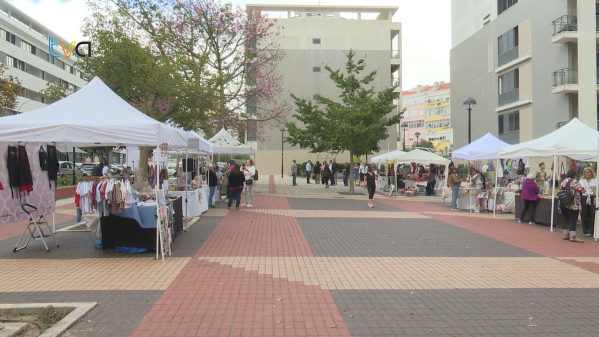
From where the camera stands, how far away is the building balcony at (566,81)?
24828 millimetres

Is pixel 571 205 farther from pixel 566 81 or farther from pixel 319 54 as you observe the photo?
pixel 319 54

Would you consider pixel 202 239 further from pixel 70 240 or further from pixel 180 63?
pixel 180 63

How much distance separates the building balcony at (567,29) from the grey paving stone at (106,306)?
27.0m

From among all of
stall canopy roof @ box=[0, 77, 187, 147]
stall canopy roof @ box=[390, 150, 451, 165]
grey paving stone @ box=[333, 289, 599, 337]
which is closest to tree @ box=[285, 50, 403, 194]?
stall canopy roof @ box=[390, 150, 451, 165]

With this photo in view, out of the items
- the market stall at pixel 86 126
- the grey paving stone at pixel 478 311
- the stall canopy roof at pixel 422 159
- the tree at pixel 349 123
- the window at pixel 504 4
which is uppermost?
the window at pixel 504 4

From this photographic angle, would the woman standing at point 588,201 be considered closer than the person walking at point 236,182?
Yes

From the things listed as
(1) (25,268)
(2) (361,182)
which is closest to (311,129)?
(2) (361,182)

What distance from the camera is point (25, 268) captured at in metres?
7.16

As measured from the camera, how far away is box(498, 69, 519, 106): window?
30.3 meters

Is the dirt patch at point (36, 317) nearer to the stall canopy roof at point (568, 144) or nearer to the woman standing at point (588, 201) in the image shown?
the woman standing at point (588, 201)

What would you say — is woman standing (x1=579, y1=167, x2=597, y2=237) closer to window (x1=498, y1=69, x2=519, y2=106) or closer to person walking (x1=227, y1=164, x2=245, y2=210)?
person walking (x1=227, y1=164, x2=245, y2=210)

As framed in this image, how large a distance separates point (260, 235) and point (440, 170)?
23535 millimetres

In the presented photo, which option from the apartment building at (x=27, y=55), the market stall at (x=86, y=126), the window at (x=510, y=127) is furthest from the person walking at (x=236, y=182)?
the apartment building at (x=27, y=55)

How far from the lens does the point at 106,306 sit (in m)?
5.26
